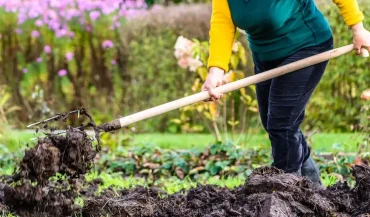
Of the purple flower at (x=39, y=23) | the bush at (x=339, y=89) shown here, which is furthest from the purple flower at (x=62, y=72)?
the bush at (x=339, y=89)

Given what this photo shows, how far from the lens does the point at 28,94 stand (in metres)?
10.3

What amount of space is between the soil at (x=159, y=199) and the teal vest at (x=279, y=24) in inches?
27.2

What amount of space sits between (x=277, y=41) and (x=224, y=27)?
0.31 meters

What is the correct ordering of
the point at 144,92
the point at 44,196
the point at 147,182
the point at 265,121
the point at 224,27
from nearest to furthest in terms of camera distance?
the point at 44,196 → the point at 224,27 → the point at 265,121 → the point at 147,182 → the point at 144,92

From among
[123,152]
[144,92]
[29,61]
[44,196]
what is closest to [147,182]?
[123,152]

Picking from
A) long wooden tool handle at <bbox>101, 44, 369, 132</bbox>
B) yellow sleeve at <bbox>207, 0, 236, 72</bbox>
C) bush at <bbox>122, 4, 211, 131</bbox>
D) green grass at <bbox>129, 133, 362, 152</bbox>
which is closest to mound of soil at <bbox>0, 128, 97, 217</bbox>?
long wooden tool handle at <bbox>101, 44, 369, 132</bbox>

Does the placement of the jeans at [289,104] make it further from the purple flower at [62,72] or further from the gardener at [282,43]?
the purple flower at [62,72]

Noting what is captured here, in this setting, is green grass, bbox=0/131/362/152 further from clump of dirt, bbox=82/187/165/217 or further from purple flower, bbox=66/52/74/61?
clump of dirt, bbox=82/187/165/217

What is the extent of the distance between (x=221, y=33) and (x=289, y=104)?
55 centimetres

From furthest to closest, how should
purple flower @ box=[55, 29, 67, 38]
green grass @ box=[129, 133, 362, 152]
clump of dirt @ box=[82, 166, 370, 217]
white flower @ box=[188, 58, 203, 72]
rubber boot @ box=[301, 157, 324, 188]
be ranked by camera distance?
purple flower @ box=[55, 29, 67, 38]
green grass @ box=[129, 133, 362, 152]
white flower @ box=[188, 58, 203, 72]
rubber boot @ box=[301, 157, 324, 188]
clump of dirt @ box=[82, 166, 370, 217]

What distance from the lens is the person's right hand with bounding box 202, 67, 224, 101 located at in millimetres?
3904

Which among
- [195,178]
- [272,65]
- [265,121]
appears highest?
[272,65]

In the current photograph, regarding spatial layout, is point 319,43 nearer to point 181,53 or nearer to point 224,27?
point 224,27

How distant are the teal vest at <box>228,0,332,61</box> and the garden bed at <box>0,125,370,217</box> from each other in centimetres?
70
